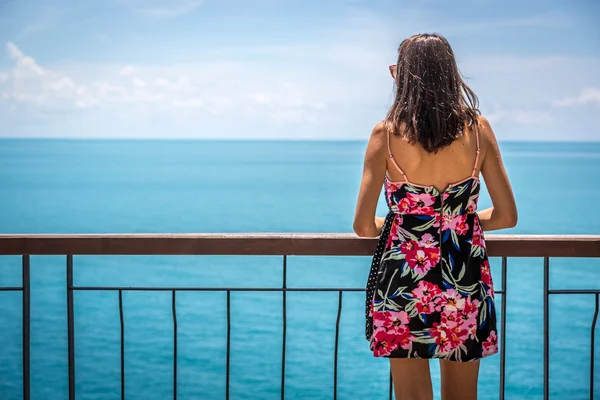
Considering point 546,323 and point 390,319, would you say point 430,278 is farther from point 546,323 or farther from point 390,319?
point 546,323

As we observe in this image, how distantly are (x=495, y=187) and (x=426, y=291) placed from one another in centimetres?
32

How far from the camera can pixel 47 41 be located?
5544 cm

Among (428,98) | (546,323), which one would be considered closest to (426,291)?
(428,98)

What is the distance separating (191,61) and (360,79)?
15.7 metres

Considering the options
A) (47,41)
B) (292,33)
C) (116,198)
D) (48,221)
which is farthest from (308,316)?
(47,41)

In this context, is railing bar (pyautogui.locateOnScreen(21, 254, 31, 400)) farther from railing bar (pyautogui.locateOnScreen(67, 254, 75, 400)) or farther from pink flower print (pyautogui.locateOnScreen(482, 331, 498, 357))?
pink flower print (pyautogui.locateOnScreen(482, 331, 498, 357))

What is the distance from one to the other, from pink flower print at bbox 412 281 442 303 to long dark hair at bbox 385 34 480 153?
33cm

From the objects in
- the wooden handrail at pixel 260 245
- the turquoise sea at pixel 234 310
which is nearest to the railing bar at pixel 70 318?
the wooden handrail at pixel 260 245

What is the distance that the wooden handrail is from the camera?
2.12 metres

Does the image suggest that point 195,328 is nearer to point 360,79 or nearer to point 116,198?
point 116,198

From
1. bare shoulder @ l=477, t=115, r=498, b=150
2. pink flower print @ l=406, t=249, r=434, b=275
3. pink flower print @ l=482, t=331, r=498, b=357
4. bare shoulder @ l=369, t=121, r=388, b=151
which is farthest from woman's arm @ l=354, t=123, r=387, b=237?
pink flower print @ l=482, t=331, r=498, b=357

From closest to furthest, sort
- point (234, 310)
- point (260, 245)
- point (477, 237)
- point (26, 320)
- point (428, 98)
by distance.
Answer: point (428, 98)
point (477, 237)
point (260, 245)
point (26, 320)
point (234, 310)

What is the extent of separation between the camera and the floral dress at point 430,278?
1.81 metres

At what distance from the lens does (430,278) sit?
182cm
